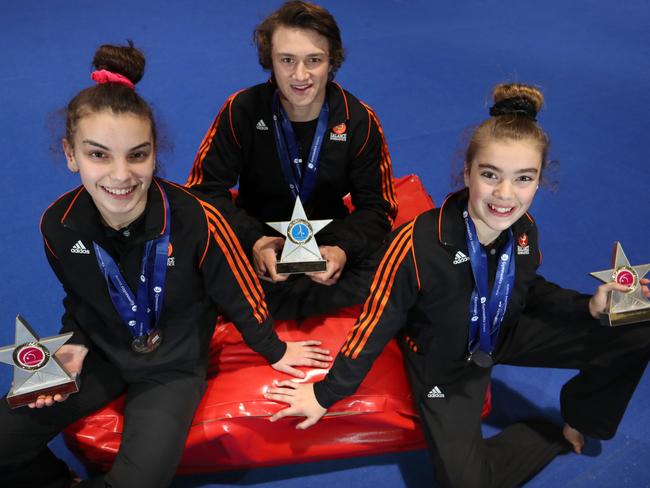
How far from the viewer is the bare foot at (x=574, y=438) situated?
2303 mm

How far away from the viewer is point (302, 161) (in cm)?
249

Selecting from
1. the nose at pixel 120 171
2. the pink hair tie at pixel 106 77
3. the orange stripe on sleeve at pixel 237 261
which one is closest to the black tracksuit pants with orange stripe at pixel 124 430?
the orange stripe on sleeve at pixel 237 261

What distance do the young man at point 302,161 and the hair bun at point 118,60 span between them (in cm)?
59

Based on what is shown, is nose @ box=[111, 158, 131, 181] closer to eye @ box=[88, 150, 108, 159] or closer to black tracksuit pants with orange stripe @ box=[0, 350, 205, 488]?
eye @ box=[88, 150, 108, 159]

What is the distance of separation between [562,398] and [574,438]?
0.18m

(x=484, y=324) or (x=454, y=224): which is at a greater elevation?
(x=454, y=224)

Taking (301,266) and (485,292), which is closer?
(485,292)

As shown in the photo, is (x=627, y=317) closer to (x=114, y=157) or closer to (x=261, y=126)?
(x=261, y=126)

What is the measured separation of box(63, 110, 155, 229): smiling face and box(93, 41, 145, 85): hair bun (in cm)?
24

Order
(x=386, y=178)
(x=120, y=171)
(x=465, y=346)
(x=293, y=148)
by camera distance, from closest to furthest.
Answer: (x=120, y=171)
(x=465, y=346)
(x=293, y=148)
(x=386, y=178)

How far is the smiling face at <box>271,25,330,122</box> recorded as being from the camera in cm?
226

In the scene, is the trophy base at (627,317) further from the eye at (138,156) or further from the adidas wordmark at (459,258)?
the eye at (138,156)

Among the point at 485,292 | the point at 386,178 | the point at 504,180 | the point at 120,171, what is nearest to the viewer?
the point at 120,171

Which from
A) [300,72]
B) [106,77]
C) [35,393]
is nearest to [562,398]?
[300,72]
